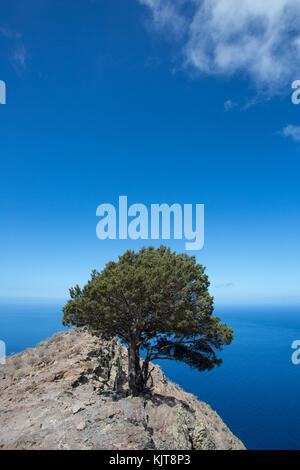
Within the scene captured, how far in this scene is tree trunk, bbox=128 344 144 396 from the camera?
17.7 meters

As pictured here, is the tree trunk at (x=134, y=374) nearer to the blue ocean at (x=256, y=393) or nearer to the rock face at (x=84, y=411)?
the rock face at (x=84, y=411)

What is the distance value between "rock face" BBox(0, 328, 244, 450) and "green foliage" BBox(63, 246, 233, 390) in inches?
153

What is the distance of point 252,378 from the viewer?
324ft

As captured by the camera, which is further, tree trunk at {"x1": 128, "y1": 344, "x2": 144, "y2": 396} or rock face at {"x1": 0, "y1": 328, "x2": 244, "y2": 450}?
tree trunk at {"x1": 128, "y1": 344, "x2": 144, "y2": 396}

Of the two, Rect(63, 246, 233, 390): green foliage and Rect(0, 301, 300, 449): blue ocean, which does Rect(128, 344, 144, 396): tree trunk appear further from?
Rect(0, 301, 300, 449): blue ocean

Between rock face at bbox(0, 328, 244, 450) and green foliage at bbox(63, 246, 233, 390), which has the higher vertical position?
green foliage at bbox(63, 246, 233, 390)

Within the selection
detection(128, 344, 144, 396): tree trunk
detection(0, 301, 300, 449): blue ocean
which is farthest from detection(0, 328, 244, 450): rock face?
detection(0, 301, 300, 449): blue ocean

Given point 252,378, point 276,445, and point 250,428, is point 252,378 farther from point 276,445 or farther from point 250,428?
point 276,445

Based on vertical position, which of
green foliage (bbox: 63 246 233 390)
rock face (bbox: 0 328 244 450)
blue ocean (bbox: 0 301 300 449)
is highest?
green foliage (bbox: 63 246 233 390)

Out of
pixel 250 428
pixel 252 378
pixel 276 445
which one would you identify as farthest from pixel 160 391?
pixel 252 378

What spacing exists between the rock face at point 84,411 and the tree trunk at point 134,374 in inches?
33.4

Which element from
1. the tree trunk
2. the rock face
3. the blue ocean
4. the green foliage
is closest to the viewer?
the rock face

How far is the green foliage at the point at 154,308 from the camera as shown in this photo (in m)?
16.0
